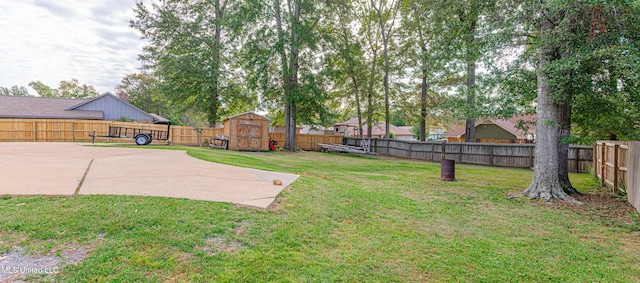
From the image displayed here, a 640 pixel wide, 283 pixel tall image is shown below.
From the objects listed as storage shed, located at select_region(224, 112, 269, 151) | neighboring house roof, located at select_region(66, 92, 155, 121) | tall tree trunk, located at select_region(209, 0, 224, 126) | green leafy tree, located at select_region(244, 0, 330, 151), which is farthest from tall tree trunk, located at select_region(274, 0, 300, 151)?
neighboring house roof, located at select_region(66, 92, 155, 121)

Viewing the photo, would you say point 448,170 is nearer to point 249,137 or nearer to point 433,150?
point 433,150

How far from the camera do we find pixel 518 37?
658 centimetres

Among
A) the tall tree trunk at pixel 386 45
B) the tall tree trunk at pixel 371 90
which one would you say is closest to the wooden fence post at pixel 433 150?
the tall tree trunk at pixel 386 45

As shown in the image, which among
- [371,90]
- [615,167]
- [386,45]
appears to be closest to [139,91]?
[371,90]

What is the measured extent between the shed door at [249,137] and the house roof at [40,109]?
12.5 m

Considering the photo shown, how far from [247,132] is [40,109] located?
52.5 ft

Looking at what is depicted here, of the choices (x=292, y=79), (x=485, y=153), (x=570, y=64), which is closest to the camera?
(x=570, y=64)

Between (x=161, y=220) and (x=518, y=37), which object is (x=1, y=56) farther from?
(x=518, y=37)

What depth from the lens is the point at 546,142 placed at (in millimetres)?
6250

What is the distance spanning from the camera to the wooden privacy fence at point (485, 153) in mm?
12039

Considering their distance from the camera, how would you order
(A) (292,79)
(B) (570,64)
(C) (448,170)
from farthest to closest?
(A) (292,79) → (C) (448,170) → (B) (570,64)

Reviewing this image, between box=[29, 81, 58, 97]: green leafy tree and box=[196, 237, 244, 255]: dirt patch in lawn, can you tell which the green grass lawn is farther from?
box=[29, 81, 58, 97]: green leafy tree

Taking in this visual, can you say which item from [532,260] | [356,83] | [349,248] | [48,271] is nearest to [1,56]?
[356,83]

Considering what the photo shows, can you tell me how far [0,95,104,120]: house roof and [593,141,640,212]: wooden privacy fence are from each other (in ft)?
91.1
